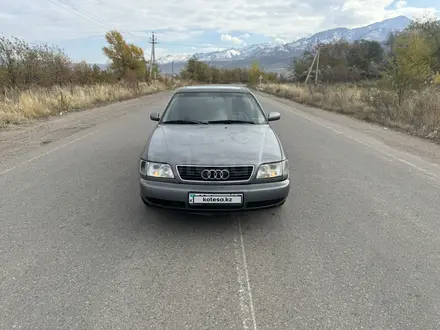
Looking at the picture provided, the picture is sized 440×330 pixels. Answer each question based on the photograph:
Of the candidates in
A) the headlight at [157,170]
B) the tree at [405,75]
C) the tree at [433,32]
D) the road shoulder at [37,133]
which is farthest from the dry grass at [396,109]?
the tree at [433,32]

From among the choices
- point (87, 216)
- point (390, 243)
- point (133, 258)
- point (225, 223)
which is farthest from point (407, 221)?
point (87, 216)

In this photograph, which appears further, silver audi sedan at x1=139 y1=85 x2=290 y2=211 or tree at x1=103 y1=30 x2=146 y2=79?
tree at x1=103 y1=30 x2=146 y2=79

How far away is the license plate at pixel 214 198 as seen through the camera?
11.2 ft

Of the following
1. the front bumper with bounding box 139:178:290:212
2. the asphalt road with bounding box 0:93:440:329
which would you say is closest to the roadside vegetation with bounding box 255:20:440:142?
the asphalt road with bounding box 0:93:440:329

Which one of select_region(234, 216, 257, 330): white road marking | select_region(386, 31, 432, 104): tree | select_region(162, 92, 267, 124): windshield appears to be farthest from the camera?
select_region(386, 31, 432, 104): tree

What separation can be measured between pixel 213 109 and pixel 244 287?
2932 millimetres

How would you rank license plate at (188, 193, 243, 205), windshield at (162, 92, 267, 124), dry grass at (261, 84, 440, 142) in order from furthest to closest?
dry grass at (261, 84, 440, 142)
windshield at (162, 92, 267, 124)
license plate at (188, 193, 243, 205)

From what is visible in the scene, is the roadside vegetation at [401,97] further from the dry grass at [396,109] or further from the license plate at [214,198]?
the license plate at [214,198]

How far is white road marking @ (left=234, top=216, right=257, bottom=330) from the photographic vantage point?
240cm

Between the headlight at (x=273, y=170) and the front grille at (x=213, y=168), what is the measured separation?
12 centimetres

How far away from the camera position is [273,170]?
3.63 m

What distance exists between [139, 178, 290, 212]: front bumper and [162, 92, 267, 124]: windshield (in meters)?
1.50

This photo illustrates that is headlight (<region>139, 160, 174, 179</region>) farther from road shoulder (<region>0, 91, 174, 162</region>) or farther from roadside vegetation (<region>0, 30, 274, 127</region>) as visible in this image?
roadside vegetation (<region>0, 30, 274, 127</region>)

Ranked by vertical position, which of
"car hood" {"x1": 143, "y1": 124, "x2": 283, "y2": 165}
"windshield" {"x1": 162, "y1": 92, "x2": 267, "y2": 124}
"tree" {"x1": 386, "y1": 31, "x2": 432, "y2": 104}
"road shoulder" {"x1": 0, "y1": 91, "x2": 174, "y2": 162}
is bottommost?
"road shoulder" {"x1": 0, "y1": 91, "x2": 174, "y2": 162}
